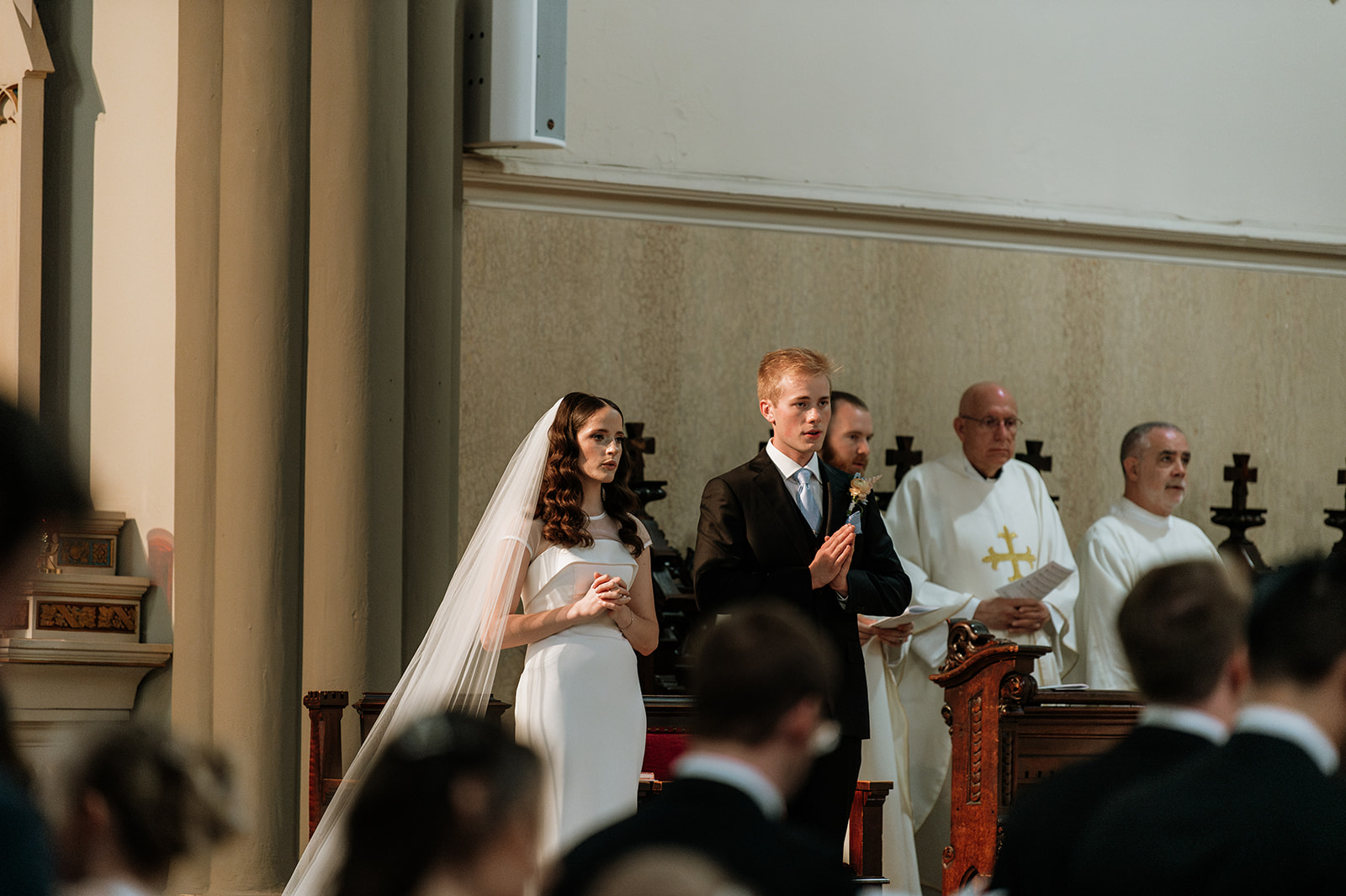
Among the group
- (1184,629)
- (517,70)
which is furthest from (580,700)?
(517,70)

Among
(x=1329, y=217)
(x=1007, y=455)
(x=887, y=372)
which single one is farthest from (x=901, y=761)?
(x=1329, y=217)

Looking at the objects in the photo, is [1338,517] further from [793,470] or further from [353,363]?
[353,363]

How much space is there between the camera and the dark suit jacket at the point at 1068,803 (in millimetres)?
2607

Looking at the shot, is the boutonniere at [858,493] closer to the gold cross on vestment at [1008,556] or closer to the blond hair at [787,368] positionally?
the blond hair at [787,368]

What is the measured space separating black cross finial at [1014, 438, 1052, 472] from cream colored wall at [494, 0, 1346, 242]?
4.57 ft

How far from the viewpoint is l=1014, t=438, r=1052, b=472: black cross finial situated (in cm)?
877

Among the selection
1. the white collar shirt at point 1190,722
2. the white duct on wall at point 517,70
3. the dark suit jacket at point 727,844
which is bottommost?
the dark suit jacket at point 727,844

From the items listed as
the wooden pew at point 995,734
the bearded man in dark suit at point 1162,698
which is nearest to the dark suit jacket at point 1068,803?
the bearded man in dark suit at point 1162,698

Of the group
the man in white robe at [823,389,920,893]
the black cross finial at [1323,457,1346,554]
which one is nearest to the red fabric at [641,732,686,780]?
the man in white robe at [823,389,920,893]

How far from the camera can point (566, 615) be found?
5.16 meters

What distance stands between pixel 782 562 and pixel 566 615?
72 centimetres

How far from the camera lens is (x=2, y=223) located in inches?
281

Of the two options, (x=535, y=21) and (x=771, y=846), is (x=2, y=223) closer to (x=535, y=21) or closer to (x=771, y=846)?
(x=535, y=21)

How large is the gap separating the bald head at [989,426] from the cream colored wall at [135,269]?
3794 mm
